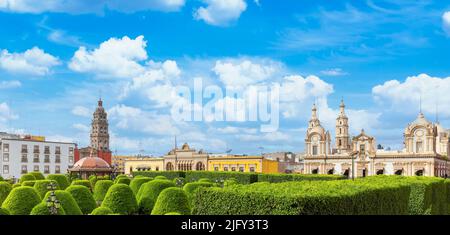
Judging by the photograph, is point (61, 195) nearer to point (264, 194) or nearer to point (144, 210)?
point (144, 210)

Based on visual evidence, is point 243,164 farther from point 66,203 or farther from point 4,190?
point 66,203

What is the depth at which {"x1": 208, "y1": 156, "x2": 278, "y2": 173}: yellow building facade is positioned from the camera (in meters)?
79.5

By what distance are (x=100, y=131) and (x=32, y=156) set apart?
38.1 m

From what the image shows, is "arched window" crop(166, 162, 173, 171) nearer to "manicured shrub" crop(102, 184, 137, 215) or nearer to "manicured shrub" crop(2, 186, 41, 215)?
"manicured shrub" crop(102, 184, 137, 215)

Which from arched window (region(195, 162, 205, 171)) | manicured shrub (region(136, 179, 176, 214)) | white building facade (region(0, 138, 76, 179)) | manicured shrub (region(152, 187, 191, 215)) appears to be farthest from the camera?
arched window (region(195, 162, 205, 171))

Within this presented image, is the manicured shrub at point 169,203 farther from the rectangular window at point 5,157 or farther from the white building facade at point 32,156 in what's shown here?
the rectangular window at point 5,157

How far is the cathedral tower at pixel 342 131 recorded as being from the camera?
78188 millimetres

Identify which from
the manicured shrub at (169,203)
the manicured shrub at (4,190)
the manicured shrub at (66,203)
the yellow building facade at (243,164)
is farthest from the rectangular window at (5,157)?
the manicured shrub at (169,203)

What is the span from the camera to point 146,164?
93.1 meters

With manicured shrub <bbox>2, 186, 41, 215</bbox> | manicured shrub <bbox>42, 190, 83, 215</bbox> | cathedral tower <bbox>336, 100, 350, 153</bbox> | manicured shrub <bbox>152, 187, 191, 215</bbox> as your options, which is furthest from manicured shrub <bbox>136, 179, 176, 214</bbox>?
cathedral tower <bbox>336, 100, 350, 153</bbox>

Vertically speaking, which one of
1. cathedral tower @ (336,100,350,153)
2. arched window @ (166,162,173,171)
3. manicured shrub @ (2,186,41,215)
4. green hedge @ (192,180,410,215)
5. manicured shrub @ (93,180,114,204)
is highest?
cathedral tower @ (336,100,350,153)

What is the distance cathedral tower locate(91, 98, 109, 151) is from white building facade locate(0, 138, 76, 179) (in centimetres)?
2929
